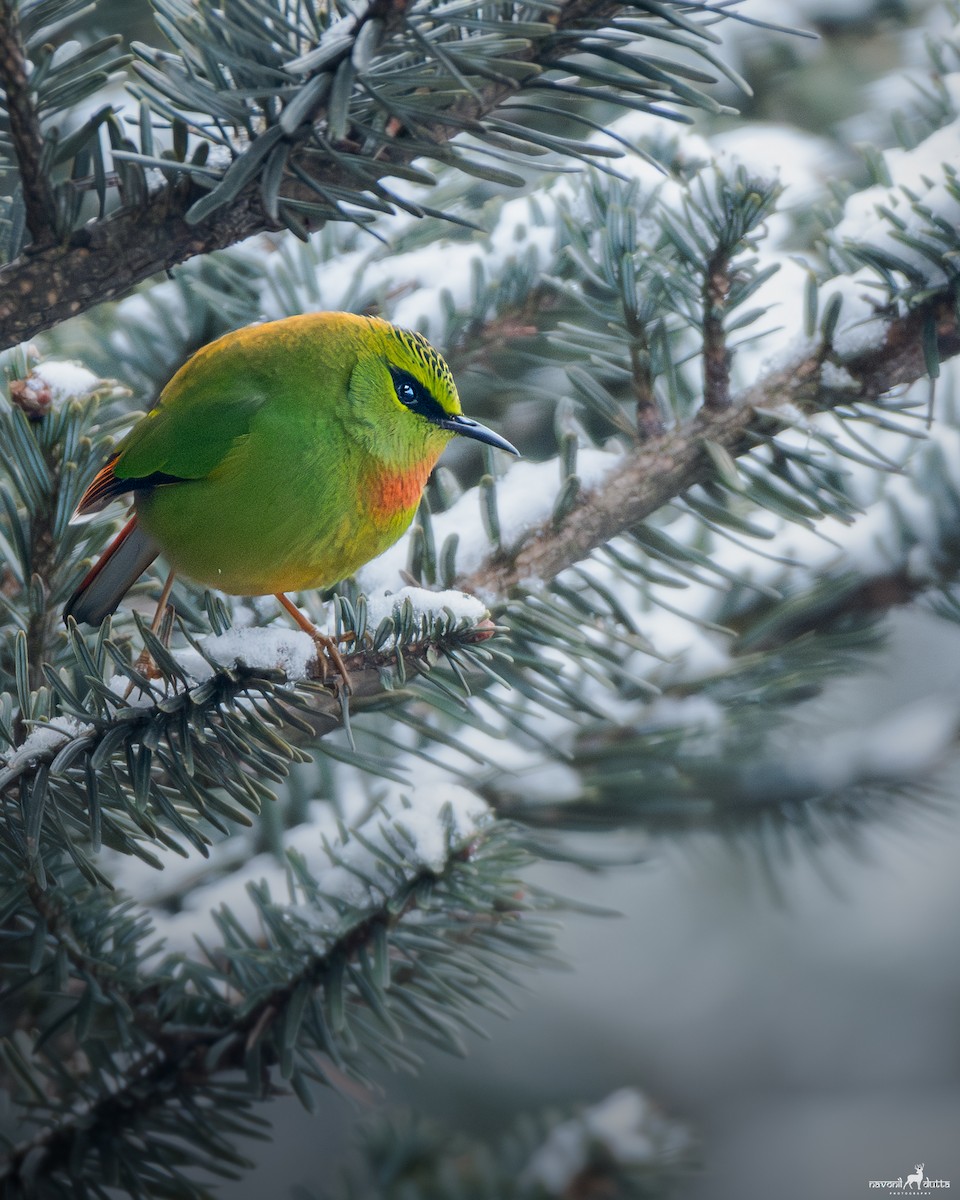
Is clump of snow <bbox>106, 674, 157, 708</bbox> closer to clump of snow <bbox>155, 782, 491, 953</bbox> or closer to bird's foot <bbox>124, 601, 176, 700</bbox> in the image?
bird's foot <bbox>124, 601, 176, 700</bbox>

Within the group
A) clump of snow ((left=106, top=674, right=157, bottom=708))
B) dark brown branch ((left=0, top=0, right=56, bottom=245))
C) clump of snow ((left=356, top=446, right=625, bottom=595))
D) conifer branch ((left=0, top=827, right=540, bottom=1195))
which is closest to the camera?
dark brown branch ((left=0, top=0, right=56, bottom=245))

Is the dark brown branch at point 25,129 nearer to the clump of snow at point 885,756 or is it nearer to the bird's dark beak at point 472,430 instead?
the bird's dark beak at point 472,430

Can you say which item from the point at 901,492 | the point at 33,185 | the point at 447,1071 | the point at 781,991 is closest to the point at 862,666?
the point at 901,492

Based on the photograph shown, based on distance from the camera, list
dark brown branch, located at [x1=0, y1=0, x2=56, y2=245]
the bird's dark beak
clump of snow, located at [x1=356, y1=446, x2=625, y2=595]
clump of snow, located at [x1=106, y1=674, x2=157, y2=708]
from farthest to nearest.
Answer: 1. the bird's dark beak
2. clump of snow, located at [x1=356, y1=446, x2=625, y2=595]
3. clump of snow, located at [x1=106, y1=674, x2=157, y2=708]
4. dark brown branch, located at [x1=0, y1=0, x2=56, y2=245]

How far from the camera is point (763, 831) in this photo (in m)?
1.31

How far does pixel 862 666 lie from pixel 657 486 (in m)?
0.38

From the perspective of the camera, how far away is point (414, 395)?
1.10 metres

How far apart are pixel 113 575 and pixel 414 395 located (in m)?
0.36

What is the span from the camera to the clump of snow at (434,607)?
0.72 m

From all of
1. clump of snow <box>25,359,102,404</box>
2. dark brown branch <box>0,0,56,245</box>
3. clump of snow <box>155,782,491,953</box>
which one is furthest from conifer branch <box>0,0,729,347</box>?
clump of snow <box>155,782,491,953</box>

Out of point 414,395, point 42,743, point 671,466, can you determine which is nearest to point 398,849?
point 42,743

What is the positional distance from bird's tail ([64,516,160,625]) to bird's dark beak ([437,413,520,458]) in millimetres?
316

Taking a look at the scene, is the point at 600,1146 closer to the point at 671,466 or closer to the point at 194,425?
the point at 671,466

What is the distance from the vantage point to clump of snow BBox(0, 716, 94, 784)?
0.68m
